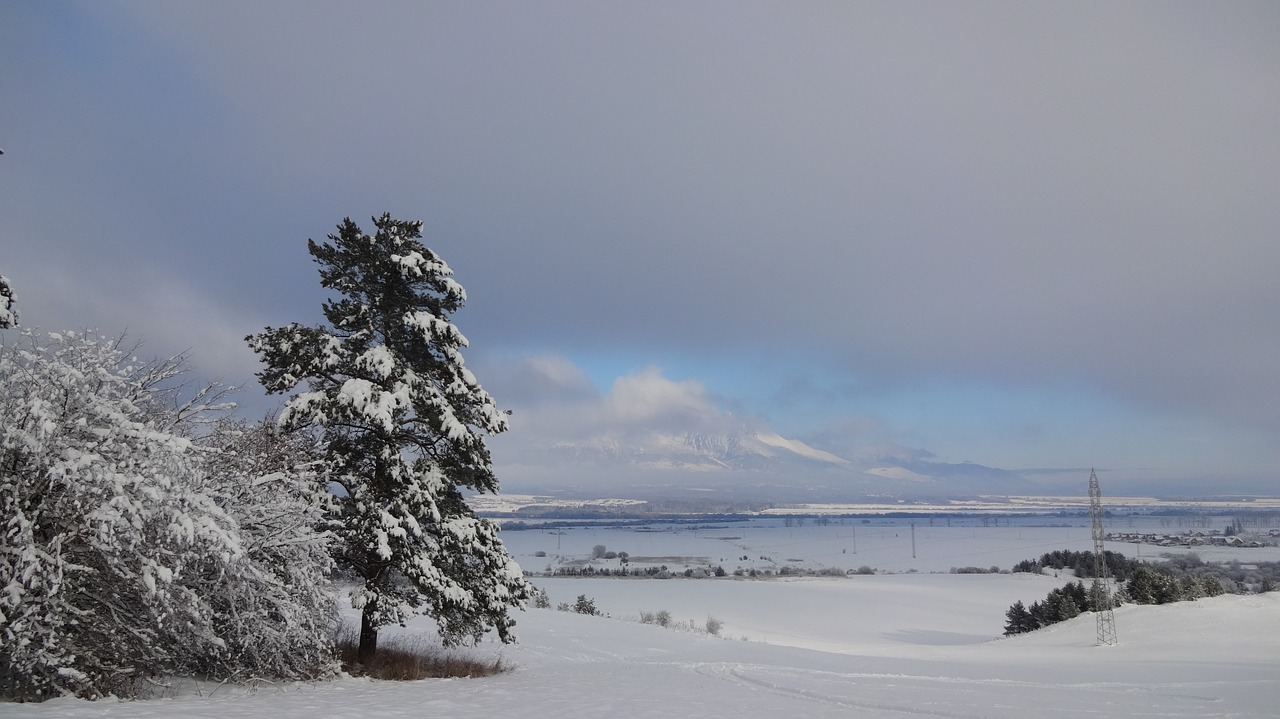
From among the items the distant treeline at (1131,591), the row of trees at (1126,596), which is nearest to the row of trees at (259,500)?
the distant treeline at (1131,591)

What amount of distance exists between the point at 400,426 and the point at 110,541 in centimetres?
596

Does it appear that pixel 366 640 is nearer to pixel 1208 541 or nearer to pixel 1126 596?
pixel 1126 596

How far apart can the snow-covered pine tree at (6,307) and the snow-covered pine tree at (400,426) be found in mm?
4342

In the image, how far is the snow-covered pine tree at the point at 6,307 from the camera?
26.9ft

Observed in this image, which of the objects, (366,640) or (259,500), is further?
(366,640)

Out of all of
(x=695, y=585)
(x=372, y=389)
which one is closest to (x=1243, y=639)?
(x=372, y=389)

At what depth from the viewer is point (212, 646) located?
1045 cm

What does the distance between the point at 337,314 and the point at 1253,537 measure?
21760cm

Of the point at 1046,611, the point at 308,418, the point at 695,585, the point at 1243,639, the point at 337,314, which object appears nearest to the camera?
the point at 308,418

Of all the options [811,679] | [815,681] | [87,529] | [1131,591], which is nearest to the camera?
[87,529]

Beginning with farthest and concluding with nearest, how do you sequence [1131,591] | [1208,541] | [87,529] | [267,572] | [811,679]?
[1208,541] → [1131,591] → [811,679] → [267,572] → [87,529]

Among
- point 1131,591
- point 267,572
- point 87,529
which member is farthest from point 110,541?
point 1131,591

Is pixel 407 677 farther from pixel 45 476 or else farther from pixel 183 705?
pixel 45 476

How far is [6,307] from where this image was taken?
8375mm
